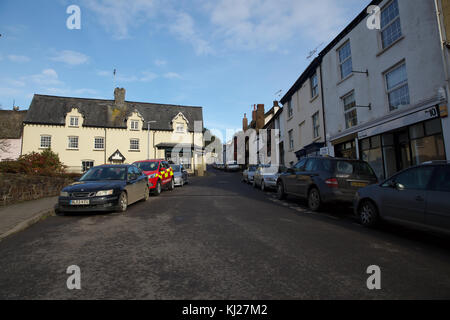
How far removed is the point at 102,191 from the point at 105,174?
1643 mm

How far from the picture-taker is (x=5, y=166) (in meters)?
12.6

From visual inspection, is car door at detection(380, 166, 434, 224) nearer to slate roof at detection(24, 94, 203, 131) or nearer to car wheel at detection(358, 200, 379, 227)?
car wheel at detection(358, 200, 379, 227)

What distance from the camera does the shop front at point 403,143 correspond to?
973cm

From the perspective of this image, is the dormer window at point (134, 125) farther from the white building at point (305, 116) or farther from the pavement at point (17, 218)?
the pavement at point (17, 218)

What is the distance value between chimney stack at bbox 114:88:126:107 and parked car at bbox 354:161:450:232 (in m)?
36.7

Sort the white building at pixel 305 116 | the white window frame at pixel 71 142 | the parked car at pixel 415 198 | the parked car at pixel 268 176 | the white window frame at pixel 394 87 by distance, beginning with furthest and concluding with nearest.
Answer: the white window frame at pixel 71 142 < the white building at pixel 305 116 < the parked car at pixel 268 176 < the white window frame at pixel 394 87 < the parked car at pixel 415 198

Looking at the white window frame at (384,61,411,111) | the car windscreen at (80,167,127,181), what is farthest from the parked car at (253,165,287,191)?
the car windscreen at (80,167,127,181)

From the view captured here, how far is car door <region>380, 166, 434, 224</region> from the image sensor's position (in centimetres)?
468

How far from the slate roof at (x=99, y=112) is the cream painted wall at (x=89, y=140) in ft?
2.41

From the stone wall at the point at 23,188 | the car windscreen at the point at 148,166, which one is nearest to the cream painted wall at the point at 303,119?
the car windscreen at the point at 148,166

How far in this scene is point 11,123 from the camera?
119 feet
